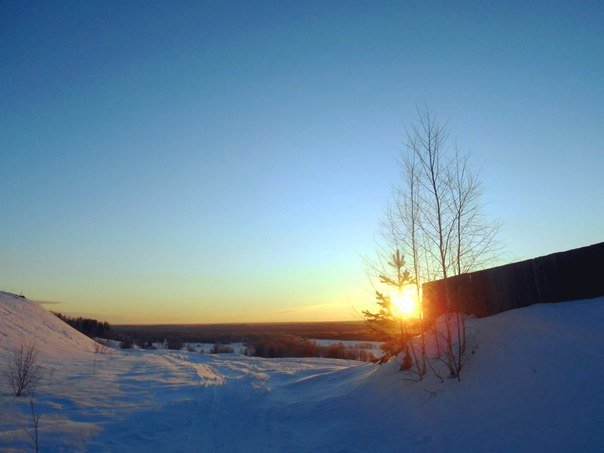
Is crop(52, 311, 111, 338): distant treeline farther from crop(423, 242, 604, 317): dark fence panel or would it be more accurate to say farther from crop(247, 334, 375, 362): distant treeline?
crop(423, 242, 604, 317): dark fence panel

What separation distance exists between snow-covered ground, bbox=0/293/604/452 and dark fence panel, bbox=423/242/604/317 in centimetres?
44

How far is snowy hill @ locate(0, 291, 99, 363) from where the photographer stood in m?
19.1

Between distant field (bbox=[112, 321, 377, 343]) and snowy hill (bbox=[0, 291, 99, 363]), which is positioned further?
distant field (bbox=[112, 321, 377, 343])

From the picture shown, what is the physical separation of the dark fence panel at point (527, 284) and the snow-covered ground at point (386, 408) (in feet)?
1.44

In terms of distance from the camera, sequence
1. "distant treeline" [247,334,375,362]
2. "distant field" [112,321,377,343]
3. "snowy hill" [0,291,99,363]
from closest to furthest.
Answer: "snowy hill" [0,291,99,363]
"distant treeline" [247,334,375,362]
"distant field" [112,321,377,343]

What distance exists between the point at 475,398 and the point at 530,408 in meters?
1.28

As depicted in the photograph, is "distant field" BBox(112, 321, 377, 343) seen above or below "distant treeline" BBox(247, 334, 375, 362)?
above

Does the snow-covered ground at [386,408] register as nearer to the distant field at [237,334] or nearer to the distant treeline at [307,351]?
the distant field at [237,334]

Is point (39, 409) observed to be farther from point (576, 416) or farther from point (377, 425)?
point (576, 416)

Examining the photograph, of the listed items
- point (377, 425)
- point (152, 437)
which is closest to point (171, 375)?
point (152, 437)

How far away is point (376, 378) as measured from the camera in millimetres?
11734

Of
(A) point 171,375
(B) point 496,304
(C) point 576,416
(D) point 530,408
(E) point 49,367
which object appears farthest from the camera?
(A) point 171,375

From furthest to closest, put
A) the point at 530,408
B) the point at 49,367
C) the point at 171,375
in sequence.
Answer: the point at 171,375, the point at 49,367, the point at 530,408

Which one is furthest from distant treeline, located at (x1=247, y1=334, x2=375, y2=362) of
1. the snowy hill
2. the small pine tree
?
the small pine tree
